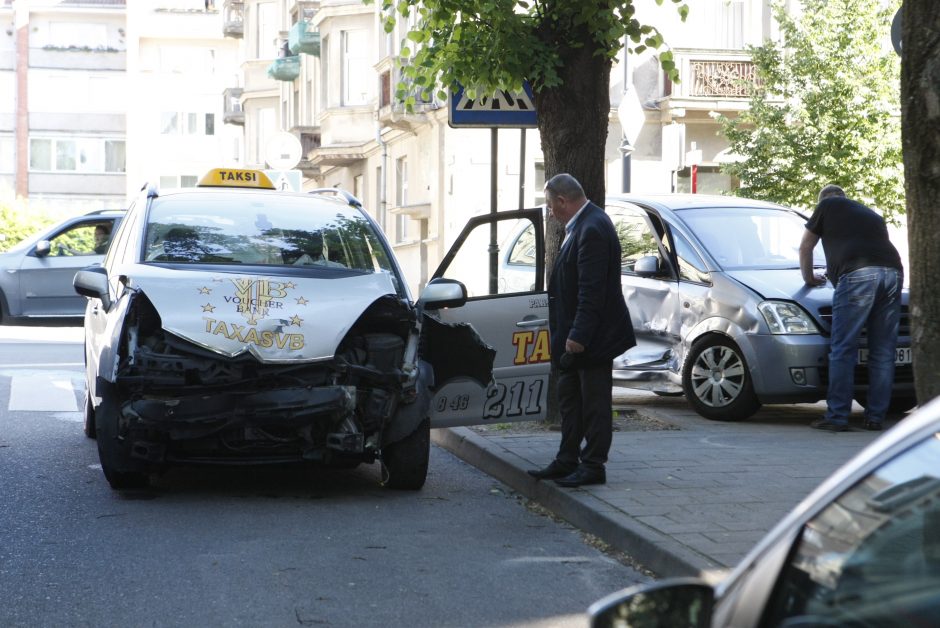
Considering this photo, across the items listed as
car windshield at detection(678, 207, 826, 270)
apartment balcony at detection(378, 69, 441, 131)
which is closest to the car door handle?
car windshield at detection(678, 207, 826, 270)

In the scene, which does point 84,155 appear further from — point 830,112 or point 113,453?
point 113,453

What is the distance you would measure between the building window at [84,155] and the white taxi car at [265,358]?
63426 mm

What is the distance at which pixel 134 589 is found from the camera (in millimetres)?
5746

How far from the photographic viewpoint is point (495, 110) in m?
11.1

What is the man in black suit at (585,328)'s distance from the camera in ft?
25.5

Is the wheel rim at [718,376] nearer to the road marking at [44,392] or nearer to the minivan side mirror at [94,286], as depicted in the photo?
the minivan side mirror at [94,286]

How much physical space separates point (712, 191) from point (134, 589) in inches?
1067

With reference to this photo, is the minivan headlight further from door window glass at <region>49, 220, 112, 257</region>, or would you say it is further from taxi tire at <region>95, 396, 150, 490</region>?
door window glass at <region>49, 220, 112, 257</region>

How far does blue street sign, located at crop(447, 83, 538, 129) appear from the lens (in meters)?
11.1

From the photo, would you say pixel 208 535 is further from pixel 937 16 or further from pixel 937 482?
pixel 937 482

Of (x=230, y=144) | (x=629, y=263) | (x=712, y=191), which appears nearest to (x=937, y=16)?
(x=629, y=263)

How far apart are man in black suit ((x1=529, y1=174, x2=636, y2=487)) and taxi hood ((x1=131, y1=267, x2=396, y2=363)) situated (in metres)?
1.03

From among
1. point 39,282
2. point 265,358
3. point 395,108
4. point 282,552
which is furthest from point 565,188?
point 395,108

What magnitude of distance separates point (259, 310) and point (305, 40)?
35.4 metres
